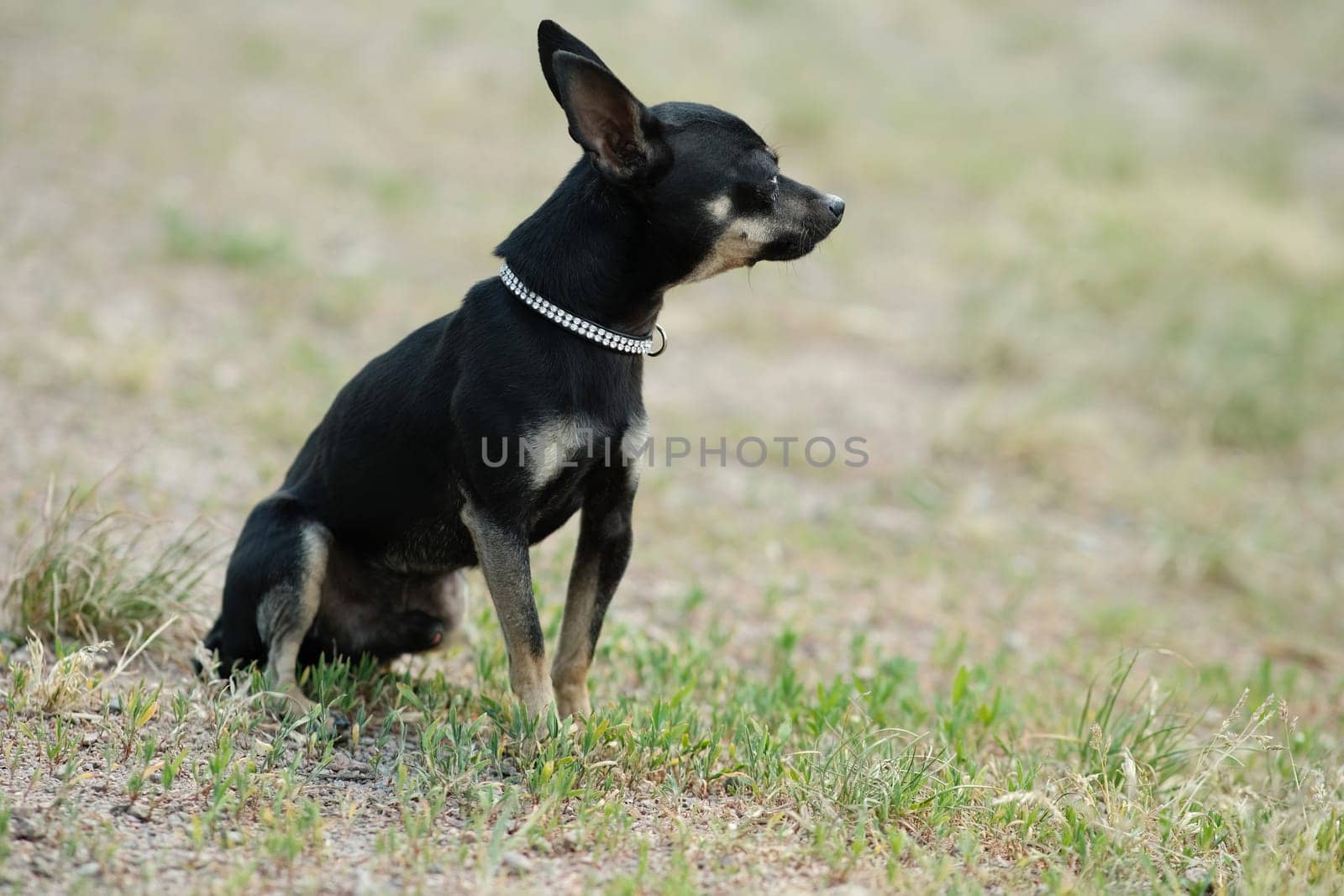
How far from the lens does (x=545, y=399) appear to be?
3293 mm

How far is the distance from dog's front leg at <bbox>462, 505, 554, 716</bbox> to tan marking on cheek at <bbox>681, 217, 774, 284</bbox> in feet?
2.89

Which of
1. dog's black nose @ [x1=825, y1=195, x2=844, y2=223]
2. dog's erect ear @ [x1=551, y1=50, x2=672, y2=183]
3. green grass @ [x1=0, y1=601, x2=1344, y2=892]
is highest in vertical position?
dog's erect ear @ [x1=551, y1=50, x2=672, y2=183]

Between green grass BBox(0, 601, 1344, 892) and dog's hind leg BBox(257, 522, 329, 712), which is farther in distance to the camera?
dog's hind leg BBox(257, 522, 329, 712)

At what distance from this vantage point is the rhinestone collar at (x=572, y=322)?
336cm

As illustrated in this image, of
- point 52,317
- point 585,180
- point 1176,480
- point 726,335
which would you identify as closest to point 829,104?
point 726,335

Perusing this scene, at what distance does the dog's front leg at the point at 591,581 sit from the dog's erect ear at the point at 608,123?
87cm

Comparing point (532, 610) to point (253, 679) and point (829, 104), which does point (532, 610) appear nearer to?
point (253, 679)

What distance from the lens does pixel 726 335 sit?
9.34m

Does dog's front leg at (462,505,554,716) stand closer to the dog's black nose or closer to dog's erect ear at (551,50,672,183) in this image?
dog's erect ear at (551,50,672,183)

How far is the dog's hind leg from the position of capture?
3.66 metres

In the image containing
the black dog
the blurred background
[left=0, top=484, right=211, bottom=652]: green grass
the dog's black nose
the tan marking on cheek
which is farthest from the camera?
the blurred background

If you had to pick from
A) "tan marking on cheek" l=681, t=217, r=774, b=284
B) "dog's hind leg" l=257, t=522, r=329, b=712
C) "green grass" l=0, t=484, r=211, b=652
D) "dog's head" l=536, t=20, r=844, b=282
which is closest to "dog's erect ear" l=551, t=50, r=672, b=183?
"dog's head" l=536, t=20, r=844, b=282

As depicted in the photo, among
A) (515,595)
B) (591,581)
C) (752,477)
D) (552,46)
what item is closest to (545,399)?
(515,595)

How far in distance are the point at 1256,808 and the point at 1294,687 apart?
194 cm
